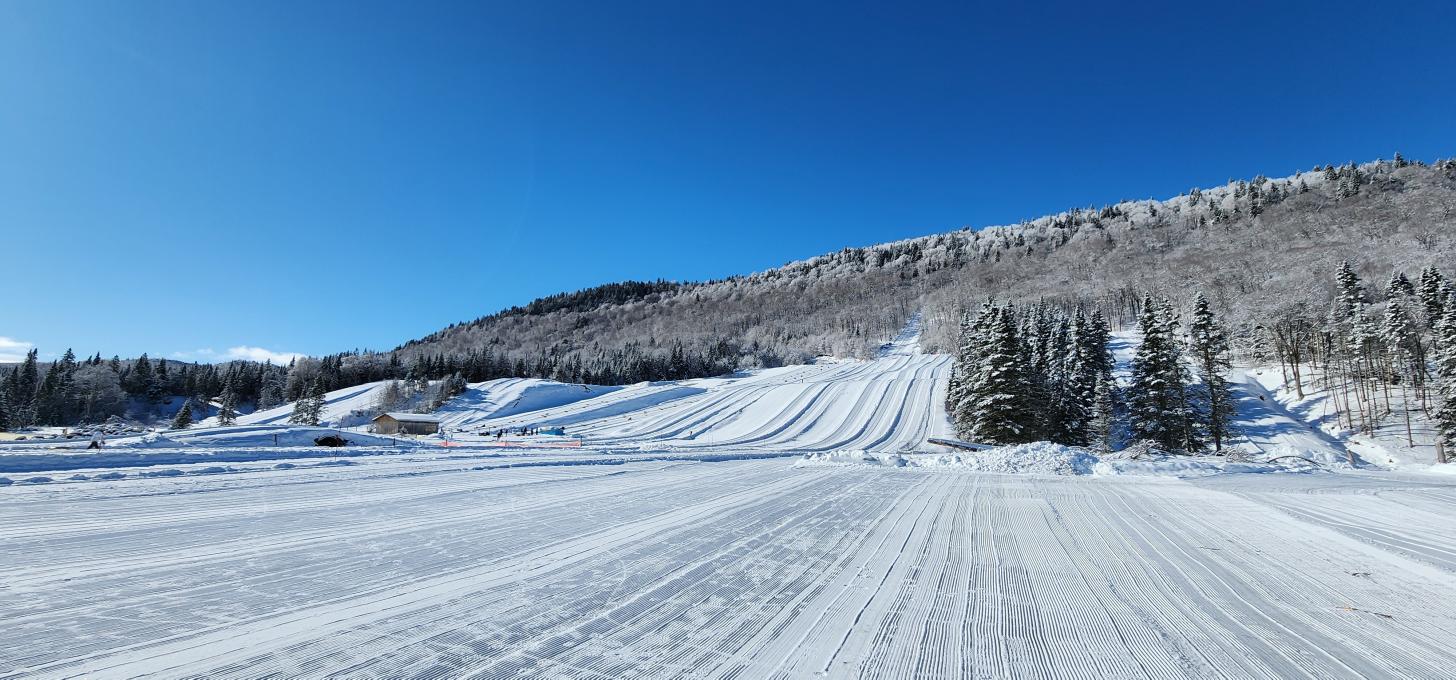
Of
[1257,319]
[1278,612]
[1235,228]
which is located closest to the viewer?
[1278,612]

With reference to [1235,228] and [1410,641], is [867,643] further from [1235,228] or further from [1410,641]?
[1235,228]

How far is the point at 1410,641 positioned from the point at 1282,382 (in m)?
73.9

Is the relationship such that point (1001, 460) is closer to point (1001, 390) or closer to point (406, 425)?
point (1001, 390)

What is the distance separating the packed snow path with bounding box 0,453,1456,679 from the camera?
2.86m

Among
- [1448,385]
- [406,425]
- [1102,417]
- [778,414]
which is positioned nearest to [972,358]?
[1102,417]

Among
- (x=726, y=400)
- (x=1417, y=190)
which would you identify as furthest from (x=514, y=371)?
(x=1417, y=190)

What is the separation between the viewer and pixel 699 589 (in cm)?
412

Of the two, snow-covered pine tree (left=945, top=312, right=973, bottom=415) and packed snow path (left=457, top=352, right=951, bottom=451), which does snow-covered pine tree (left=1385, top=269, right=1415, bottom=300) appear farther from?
packed snow path (left=457, top=352, right=951, bottom=451)

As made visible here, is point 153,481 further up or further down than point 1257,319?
further down

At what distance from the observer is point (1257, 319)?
220ft

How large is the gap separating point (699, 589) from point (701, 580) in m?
0.25

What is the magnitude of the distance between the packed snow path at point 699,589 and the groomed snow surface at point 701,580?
0.03m

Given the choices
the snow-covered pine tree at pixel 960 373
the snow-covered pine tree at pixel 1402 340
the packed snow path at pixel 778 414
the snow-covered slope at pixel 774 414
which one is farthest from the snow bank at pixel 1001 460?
the snow-covered pine tree at pixel 1402 340

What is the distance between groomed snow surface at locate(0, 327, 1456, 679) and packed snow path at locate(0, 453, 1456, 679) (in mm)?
26
